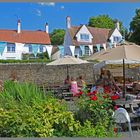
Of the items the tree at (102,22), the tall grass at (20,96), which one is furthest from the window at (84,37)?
the tall grass at (20,96)

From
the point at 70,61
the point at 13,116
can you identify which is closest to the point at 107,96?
the point at 13,116

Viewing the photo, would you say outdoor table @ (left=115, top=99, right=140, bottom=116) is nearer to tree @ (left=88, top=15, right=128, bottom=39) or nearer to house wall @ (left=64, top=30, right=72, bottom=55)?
house wall @ (left=64, top=30, right=72, bottom=55)

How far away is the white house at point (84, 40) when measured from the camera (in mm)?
55031

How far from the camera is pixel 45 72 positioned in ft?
97.6

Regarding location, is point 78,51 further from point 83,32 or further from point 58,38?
point 58,38

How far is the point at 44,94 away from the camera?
20.6ft

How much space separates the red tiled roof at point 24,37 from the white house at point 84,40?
22.6 ft

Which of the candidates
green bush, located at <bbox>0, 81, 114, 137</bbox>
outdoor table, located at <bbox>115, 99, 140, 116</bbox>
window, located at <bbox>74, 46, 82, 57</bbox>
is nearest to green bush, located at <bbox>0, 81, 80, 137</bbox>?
green bush, located at <bbox>0, 81, 114, 137</bbox>

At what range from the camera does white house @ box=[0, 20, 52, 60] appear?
57.4 metres

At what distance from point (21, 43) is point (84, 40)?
11508 millimetres

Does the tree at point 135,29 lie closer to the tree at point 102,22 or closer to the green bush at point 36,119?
the tree at point 102,22

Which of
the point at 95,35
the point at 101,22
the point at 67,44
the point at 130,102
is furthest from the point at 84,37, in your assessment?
the point at 130,102

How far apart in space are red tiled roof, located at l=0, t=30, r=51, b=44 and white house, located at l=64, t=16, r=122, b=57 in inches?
271

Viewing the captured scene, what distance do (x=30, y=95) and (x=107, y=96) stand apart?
137 centimetres
